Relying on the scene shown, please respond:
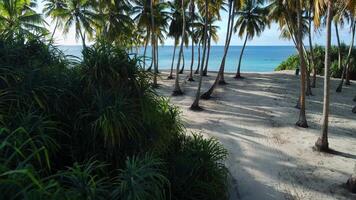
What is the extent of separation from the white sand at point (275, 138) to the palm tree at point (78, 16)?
867cm

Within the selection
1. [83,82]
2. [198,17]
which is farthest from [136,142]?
[198,17]


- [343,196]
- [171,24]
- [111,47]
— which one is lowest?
[343,196]

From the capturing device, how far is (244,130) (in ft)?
53.7

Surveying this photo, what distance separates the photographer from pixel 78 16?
28.6 metres

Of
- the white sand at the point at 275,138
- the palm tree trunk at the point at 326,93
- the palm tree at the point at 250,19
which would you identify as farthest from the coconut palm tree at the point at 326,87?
the palm tree at the point at 250,19

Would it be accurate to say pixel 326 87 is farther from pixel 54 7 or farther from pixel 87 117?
pixel 54 7

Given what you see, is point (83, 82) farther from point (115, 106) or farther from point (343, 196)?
point (343, 196)

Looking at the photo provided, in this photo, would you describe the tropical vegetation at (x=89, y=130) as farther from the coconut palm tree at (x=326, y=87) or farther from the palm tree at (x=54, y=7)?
the palm tree at (x=54, y=7)

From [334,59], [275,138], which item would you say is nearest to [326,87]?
[275,138]

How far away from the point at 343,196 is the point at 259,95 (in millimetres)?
15070

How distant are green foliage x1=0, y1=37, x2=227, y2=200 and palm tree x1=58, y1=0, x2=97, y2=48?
2334 centimetres

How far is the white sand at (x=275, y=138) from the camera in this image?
10469 mm

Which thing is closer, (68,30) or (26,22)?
(26,22)

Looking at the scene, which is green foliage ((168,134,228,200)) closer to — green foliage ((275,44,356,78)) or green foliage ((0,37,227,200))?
green foliage ((0,37,227,200))
